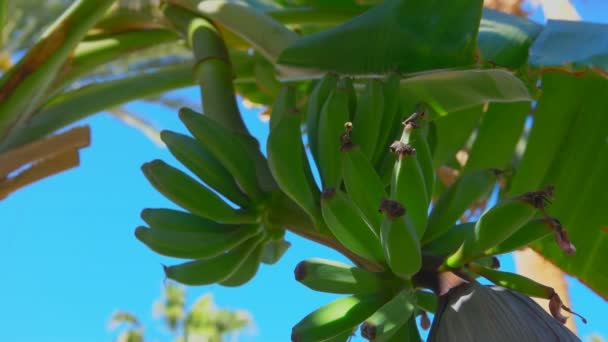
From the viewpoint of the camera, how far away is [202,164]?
3.39 ft

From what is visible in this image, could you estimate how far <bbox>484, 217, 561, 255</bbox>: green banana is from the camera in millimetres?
792

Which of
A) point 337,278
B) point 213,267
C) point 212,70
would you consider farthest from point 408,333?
point 212,70

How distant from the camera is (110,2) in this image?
4.43 ft

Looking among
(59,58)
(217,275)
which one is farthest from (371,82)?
(59,58)

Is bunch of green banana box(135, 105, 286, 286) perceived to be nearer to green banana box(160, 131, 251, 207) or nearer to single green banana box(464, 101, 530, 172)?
green banana box(160, 131, 251, 207)

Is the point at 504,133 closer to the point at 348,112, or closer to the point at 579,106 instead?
the point at 579,106

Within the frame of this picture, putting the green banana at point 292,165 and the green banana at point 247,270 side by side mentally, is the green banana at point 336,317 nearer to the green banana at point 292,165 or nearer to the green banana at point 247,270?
the green banana at point 292,165

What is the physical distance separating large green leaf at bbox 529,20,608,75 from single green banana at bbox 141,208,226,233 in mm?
491

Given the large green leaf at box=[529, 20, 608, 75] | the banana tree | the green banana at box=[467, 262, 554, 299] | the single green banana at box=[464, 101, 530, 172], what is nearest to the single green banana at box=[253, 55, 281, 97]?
the banana tree

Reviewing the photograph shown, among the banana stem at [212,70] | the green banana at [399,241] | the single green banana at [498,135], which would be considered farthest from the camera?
the single green banana at [498,135]

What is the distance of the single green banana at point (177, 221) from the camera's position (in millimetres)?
1001

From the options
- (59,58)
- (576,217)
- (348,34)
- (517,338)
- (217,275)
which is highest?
(59,58)

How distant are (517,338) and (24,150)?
0.99 meters

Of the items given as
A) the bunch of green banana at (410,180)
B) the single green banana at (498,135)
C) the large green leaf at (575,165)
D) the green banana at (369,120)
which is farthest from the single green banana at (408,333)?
the single green banana at (498,135)
